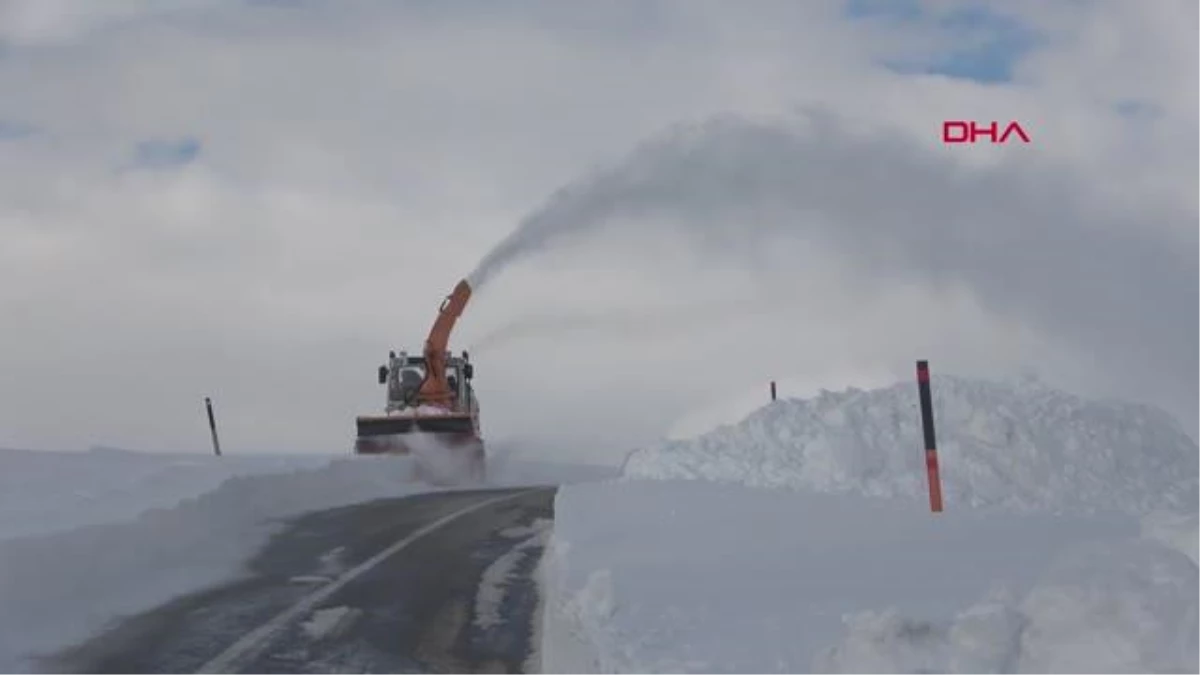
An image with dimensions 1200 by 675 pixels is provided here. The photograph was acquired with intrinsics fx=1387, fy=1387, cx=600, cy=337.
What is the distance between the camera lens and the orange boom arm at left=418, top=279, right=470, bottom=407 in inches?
1158

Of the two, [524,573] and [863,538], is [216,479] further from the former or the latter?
[863,538]

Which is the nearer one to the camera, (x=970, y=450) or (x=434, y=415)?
(x=970, y=450)

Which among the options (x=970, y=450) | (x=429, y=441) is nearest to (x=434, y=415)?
(x=429, y=441)

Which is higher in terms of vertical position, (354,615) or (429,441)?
(429,441)

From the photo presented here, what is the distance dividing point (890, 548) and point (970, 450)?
19.8ft

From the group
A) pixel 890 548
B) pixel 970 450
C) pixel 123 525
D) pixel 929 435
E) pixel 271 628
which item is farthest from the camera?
pixel 970 450

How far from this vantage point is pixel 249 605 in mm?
9906

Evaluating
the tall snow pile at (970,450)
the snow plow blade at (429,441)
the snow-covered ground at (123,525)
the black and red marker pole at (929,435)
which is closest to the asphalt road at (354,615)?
the snow-covered ground at (123,525)

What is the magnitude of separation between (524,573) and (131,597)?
3051 millimetres

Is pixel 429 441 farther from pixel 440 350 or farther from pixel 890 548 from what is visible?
pixel 890 548

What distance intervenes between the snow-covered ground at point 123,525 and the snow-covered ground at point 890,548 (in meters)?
3.17

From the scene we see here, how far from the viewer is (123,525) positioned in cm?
1179

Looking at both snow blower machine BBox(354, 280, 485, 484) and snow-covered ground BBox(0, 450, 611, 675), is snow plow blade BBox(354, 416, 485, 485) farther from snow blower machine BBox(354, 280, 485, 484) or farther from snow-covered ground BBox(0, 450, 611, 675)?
snow-covered ground BBox(0, 450, 611, 675)

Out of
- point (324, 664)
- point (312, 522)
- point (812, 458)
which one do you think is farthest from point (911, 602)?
point (312, 522)
